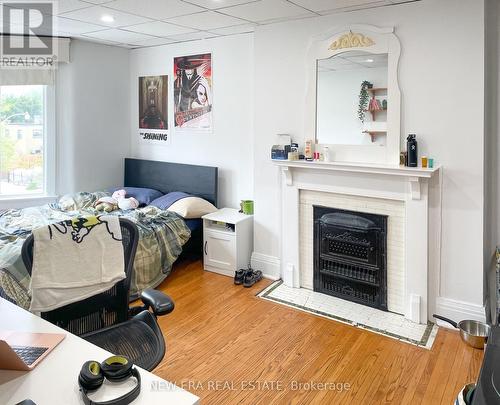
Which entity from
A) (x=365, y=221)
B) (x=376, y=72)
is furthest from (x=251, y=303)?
(x=376, y=72)

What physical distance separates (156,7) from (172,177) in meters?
2.08

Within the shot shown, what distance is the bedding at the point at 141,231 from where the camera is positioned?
3.54 metres

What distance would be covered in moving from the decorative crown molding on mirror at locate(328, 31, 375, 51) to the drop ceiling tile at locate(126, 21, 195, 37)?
4.93 feet

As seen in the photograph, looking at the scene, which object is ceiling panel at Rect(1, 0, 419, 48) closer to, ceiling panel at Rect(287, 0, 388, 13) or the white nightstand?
ceiling panel at Rect(287, 0, 388, 13)

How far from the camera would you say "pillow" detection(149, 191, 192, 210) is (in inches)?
178

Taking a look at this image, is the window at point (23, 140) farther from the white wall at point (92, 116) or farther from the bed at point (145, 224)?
the bed at point (145, 224)

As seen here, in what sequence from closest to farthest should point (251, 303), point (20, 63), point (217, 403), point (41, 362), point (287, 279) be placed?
point (41, 362) < point (217, 403) < point (251, 303) < point (287, 279) < point (20, 63)

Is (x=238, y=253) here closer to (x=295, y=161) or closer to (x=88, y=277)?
(x=295, y=161)

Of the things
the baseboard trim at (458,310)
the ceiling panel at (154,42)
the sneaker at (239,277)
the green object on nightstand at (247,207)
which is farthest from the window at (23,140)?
the baseboard trim at (458,310)

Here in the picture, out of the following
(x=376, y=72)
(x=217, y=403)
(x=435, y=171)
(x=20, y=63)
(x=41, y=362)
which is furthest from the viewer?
(x=20, y=63)

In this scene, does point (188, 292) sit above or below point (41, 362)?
below

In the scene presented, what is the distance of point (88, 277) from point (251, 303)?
1.82 metres

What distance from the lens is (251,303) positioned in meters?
3.59

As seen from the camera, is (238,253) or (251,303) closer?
(251,303)
